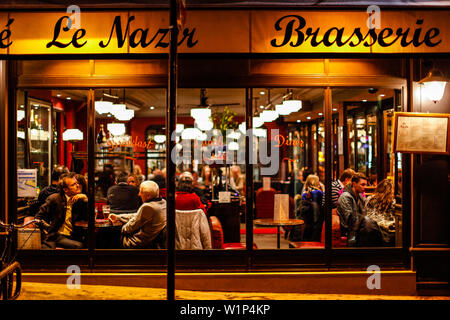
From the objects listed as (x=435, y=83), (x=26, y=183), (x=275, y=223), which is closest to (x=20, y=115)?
(x=26, y=183)

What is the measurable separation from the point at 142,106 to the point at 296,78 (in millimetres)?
7914

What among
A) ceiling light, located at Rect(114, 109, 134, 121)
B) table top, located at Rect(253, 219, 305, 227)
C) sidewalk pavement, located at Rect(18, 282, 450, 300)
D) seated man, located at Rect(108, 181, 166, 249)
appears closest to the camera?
sidewalk pavement, located at Rect(18, 282, 450, 300)

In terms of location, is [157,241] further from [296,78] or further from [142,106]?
[142,106]

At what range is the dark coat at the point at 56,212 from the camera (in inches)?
257

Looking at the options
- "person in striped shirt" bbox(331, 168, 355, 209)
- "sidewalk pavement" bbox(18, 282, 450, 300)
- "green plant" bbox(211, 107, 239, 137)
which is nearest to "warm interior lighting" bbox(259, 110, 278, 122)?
"green plant" bbox(211, 107, 239, 137)

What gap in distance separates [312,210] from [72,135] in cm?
426

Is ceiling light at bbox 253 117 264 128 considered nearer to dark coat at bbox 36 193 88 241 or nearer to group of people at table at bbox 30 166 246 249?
group of people at table at bbox 30 166 246 249

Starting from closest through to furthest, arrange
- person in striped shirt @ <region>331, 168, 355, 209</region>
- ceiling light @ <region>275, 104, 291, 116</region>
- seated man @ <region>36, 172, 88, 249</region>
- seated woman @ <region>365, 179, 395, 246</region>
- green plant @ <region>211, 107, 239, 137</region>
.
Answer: seated man @ <region>36, 172, 88, 249</region>, seated woman @ <region>365, 179, 395, 246</region>, person in striped shirt @ <region>331, 168, 355, 209</region>, ceiling light @ <region>275, 104, 291, 116</region>, green plant @ <region>211, 107, 239, 137</region>

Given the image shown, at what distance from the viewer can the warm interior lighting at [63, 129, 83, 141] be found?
6.73 metres

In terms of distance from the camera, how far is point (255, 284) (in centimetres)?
608

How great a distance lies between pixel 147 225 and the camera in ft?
20.9

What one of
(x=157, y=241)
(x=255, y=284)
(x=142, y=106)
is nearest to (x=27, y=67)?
(x=157, y=241)

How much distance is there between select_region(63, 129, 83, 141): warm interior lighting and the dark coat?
89cm

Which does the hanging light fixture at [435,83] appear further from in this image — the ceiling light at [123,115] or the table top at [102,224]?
the ceiling light at [123,115]
